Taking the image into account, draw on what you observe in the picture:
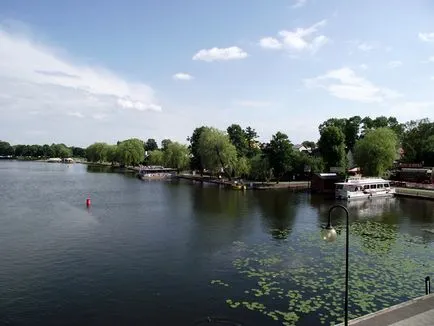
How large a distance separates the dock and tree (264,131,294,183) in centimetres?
7690

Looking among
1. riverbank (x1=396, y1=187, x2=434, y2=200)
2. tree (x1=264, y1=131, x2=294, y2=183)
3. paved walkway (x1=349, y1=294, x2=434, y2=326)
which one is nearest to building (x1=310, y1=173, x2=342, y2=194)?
tree (x1=264, y1=131, x2=294, y2=183)

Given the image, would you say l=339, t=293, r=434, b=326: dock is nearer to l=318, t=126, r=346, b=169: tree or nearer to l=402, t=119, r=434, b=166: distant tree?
l=318, t=126, r=346, b=169: tree

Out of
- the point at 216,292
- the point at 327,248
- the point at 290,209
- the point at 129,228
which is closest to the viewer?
the point at 216,292

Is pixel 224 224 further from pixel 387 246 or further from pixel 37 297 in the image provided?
pixel 37 297

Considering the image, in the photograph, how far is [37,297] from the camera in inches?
1045

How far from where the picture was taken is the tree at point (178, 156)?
149 metres

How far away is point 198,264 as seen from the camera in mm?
34000

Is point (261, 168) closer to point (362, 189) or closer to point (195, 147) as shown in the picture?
point (362, 189)

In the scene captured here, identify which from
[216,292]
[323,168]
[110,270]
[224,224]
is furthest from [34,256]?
[323,168]

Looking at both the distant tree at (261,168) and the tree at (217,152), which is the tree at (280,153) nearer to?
the distant tree at (261,168)

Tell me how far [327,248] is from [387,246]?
655 cm

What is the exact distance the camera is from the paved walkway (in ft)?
64.7

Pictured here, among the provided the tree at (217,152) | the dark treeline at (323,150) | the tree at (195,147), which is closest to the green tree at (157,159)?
the dark treeline at (323,150)

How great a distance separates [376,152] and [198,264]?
6658 cm
